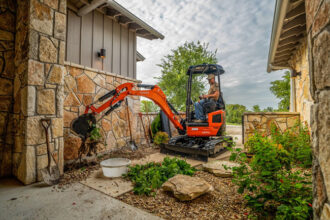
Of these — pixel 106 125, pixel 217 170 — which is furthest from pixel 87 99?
pixel 217 170

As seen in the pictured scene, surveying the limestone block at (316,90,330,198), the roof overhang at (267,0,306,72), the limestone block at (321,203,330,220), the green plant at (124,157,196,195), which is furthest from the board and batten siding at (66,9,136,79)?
the limestone block at (321,203,330,220)

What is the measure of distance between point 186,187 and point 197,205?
21cm

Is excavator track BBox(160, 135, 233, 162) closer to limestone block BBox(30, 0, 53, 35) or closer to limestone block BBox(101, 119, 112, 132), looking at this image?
limestone block BBox(101, 119, 112, 132)

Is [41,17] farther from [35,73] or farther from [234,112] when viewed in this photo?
[234,112]

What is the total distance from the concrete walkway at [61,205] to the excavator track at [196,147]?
2014 millimetres

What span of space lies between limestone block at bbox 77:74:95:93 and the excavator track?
2093mm

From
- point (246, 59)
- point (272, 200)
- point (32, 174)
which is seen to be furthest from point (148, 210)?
point (246, 59)

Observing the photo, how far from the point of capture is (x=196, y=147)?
145 inches

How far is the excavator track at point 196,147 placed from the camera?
137 inches

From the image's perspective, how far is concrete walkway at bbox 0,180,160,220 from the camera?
1650mm

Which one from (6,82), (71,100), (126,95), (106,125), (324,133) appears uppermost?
(6,82)

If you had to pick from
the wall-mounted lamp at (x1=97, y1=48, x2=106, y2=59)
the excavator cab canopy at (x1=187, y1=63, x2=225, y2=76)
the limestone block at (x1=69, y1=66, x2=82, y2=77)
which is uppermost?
the wall-mounted lamp at (x1=97, y1=48, x2=106, y2=59)

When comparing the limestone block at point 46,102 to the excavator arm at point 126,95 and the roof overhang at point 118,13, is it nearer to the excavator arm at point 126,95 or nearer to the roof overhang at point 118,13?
the excavator arm at point 126,95

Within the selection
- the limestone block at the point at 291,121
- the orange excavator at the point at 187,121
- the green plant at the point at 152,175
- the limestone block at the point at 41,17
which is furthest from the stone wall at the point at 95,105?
the limestone block at the point at 291,121
